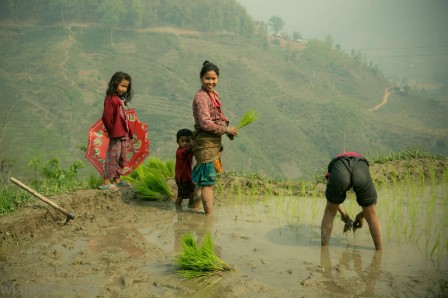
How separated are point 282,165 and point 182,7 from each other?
5081 cm

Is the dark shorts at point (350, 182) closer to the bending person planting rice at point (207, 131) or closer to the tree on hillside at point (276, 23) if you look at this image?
the bending person planting rice at point (207, 131)

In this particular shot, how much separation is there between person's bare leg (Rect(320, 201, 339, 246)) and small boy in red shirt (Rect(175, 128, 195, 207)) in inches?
72.2

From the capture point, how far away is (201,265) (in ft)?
10.7

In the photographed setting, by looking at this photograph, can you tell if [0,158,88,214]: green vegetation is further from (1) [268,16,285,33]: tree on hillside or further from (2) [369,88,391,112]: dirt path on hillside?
(1) [268,16,285,33]: tree on hillside

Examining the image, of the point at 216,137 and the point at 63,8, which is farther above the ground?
the point at 63,8

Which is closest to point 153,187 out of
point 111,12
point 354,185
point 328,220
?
point 328,220

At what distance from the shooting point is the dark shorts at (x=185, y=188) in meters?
5.39

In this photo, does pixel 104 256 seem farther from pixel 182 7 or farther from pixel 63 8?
pixel 182 7

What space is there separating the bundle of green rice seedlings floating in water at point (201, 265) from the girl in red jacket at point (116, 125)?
2365 millimetres

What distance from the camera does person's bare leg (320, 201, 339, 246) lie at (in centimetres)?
396

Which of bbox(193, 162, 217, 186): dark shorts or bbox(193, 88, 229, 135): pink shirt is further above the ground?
bbox(193, 88, 229, 135): pink shirt

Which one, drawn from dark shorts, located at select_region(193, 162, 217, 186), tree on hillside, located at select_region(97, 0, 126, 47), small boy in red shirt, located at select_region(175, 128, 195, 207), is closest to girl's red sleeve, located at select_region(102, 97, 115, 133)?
small boy in red shirt, located at select_region(175, 128, 195, 207)

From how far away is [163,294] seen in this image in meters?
3.03

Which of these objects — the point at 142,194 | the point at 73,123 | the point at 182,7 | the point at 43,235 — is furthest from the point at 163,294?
the point at 182,7
